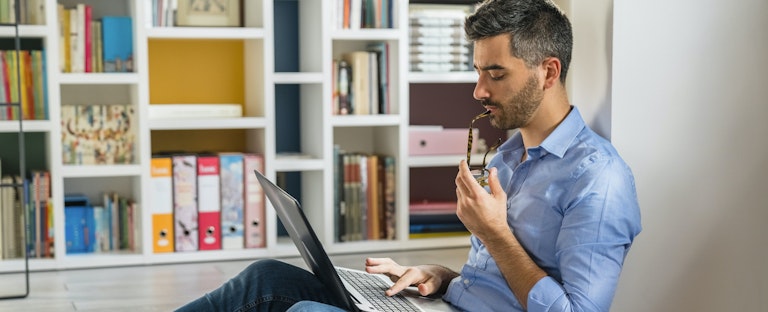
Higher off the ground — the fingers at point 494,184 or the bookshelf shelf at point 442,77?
the bookshelf shelf at point 442,77

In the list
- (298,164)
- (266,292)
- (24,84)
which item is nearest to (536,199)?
(266,292)

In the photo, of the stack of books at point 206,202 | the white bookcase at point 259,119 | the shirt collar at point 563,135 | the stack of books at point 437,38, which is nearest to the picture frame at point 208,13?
the white bookcase at point 259,119

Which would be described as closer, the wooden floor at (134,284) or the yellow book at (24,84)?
the wooden floor at (134,284)

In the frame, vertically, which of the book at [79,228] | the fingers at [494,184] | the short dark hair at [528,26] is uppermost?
the short dark hair at [528,26]

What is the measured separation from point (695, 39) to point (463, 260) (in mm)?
2318

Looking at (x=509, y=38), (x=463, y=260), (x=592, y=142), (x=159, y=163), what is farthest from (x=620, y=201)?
(x=159, y=163)

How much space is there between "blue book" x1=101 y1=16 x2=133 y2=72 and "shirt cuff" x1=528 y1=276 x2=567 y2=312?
9.25ft

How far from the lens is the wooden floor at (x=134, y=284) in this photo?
334cm

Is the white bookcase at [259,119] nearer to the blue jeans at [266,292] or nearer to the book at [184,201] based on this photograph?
the book at [184,201]

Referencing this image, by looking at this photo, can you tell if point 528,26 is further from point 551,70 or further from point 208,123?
point 208,123

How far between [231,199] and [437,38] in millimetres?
1147

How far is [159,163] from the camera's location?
406 centimetres

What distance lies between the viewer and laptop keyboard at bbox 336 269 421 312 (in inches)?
72.6

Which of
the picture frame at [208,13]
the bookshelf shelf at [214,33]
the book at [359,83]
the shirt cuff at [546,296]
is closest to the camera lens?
the shirt cuff at [546,296]
